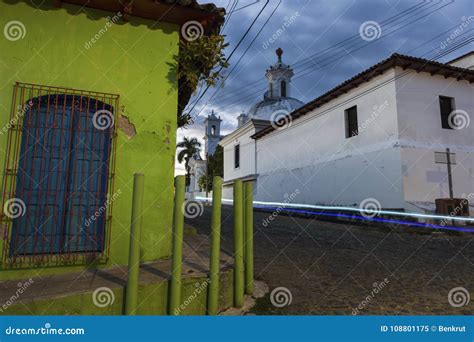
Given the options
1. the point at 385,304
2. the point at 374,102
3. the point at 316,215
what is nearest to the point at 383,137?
the point at 374,102

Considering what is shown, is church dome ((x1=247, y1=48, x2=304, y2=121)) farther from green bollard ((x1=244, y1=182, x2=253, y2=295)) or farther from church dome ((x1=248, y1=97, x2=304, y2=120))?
green bollard ((x1=244, y1=182, x2=253, y2=295))

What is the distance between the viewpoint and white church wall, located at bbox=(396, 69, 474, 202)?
11.3 m

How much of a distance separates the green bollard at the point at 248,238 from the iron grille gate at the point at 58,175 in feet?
5.84

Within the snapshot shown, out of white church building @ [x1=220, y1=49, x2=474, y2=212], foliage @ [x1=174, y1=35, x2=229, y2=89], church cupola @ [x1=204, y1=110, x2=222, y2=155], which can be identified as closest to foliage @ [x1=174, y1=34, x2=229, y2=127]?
foliage @ [x1=174, y1=35, x2=229, y2=89]

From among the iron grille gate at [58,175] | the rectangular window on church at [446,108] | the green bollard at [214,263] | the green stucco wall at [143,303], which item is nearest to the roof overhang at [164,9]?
the iron grille gate at [58,175]

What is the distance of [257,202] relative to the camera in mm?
22312

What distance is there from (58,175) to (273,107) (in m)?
25.1

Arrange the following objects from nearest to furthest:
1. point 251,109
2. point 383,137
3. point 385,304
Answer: point 385,304 < point 383,137 < point 251,109

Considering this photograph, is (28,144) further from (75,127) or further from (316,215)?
(316,215)

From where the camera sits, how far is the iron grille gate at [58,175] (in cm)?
377

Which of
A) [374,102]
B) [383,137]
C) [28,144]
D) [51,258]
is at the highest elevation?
[374,102]

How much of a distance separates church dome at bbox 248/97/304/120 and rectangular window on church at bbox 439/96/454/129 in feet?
49.0

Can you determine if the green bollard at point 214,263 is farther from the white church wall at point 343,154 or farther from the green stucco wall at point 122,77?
the white church wall at point 343,154

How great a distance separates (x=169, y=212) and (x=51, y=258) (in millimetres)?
1453
